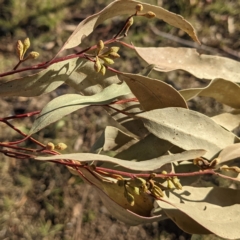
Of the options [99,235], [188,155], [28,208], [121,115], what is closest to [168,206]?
[188,155]

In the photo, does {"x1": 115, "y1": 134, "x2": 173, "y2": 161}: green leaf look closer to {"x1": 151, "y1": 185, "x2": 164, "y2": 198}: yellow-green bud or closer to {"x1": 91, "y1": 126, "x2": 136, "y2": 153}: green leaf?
{"x1": 91, "y1": 126, "x2": 136, "y2": 153}: green leaf

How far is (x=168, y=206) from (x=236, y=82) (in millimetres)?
424

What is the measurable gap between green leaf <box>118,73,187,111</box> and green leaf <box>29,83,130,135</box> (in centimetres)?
3

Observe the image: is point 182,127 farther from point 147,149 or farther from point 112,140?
point 112,140

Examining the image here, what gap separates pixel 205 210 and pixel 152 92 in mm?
347

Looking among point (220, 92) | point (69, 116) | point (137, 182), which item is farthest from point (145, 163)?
point (69, 116)

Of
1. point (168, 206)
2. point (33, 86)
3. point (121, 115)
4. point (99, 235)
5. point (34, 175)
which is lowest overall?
point (99, 235)

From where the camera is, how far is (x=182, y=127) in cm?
113

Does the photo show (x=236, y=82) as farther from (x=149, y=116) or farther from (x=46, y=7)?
(x=46, y=7)

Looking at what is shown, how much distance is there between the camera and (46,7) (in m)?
2.01

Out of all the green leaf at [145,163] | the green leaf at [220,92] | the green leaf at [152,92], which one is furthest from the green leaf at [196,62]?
the green leaf at [145,163]

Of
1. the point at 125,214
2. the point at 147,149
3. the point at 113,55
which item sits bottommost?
the point at 125,214

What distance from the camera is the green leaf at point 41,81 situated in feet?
3.61

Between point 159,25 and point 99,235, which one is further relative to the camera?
point 159,25
